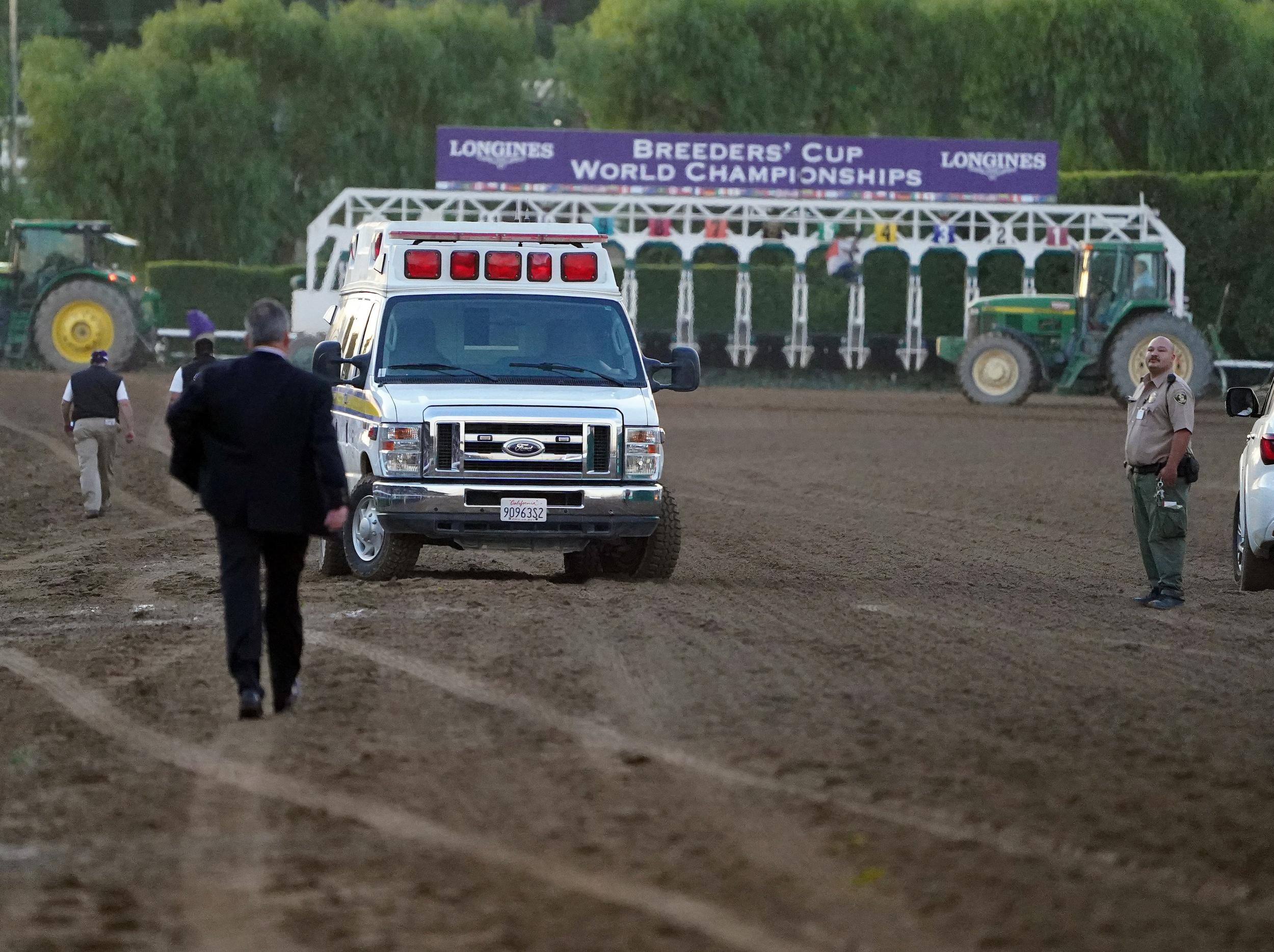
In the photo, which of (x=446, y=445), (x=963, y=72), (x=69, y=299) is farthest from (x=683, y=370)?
(x=963, y=72)

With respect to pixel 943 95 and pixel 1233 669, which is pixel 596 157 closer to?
pixel 943 95

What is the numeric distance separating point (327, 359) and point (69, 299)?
26.7m

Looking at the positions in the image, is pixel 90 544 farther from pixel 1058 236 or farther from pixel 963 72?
pixel 963 72

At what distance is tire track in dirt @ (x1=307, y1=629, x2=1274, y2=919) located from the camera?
20.8ft

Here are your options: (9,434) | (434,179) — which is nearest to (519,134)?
(434,179)

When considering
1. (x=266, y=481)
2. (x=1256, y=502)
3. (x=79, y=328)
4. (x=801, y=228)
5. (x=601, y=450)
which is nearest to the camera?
(x=266, y=481)

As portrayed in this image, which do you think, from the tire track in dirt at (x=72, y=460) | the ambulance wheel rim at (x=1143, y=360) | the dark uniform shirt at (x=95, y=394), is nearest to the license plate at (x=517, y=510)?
the tire track in dirt at (x=72, y=460)

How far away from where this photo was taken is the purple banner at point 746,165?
42.0 metres

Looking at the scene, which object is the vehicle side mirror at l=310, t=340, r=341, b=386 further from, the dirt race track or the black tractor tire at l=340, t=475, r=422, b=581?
the dirt race track

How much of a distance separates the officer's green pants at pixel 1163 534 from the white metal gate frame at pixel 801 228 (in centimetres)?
2518

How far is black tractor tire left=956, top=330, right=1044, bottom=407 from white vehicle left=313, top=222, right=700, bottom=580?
22024 mm

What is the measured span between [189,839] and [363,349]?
7.79m

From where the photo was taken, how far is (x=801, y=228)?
41344 millimetres

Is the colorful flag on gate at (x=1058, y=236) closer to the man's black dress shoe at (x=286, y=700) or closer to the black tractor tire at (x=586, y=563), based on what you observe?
the black tractor tire at (x=586, y=563)
